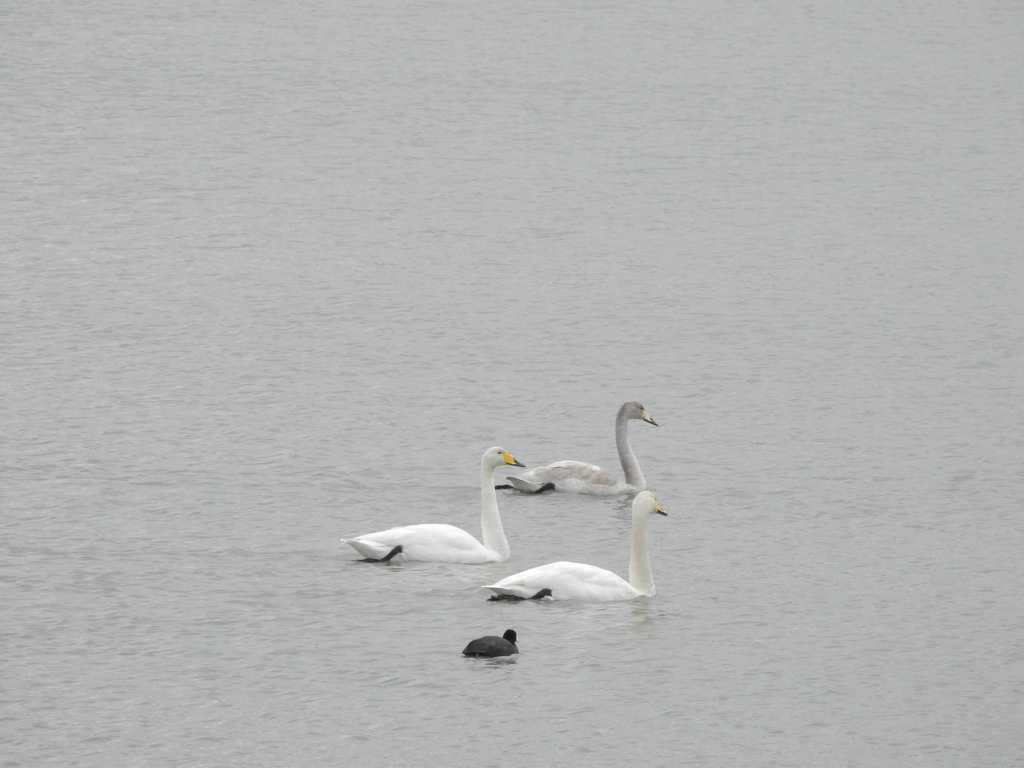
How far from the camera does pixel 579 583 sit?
44.0 feet

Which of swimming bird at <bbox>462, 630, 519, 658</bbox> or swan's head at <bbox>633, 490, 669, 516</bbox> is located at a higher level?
swan's head at <bbox>633, 490, 669, 516</bbox>

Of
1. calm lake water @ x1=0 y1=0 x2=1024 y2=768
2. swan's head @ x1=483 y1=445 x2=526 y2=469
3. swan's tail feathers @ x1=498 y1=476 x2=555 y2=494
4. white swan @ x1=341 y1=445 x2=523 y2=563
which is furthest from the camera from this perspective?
swan's tail feathers @ x1=498 y1=476 x2=555 y2=494

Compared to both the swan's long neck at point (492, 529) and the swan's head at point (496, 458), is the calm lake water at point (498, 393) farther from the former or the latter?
the swan's head at point (496, 458)

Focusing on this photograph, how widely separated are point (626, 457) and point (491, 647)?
19.7ft

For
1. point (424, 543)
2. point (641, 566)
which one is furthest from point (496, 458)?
point (641, 566)

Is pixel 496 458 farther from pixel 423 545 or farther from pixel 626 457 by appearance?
pixel 626 457

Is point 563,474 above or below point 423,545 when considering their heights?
above

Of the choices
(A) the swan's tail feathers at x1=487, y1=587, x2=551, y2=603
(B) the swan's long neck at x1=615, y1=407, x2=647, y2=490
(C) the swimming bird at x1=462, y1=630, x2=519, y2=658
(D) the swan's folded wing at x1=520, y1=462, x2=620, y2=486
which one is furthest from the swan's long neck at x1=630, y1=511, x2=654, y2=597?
(B) the swan's long neck at x1=615, y1=407, x2=647, y2=490

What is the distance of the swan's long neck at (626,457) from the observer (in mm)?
17609

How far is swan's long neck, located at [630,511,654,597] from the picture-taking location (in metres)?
13.7

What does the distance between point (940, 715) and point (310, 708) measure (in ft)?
13.0

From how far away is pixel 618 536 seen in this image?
16.0 m

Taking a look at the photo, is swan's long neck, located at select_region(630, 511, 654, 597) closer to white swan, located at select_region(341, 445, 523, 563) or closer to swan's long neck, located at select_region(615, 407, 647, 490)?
white swan, located at select_region(341, 445, 523, 563)

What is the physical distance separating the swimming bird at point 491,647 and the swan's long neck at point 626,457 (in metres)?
5.48
